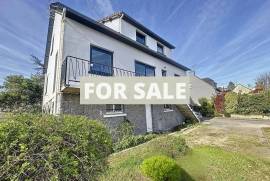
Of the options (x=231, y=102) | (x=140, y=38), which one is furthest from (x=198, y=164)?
(x=231, y=102)

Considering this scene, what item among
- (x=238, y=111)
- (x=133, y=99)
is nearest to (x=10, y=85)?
(x=133, y=99)

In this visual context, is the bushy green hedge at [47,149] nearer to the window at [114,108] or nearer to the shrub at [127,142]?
the shrub at [127,142]

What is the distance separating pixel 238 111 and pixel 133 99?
69.0 feet

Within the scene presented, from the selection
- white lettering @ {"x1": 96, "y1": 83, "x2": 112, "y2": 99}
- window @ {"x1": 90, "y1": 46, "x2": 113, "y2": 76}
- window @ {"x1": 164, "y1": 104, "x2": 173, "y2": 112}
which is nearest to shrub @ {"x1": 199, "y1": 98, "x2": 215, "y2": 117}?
window @ {"x1": 164, "y1": 104, "x2": 173, "y2": 112}

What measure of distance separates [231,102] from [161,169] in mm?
24504

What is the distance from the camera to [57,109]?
8.41 m

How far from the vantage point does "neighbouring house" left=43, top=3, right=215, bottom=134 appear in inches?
355

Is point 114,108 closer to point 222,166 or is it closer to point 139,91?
point 139,91

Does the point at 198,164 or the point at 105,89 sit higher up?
the point at 105,89

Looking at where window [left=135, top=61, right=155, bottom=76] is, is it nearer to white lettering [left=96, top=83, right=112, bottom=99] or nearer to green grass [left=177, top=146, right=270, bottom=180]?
white lettering [left=96, top=83, right=112, bottom=99]

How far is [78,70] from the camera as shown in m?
9.33

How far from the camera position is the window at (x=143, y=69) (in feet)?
45.8

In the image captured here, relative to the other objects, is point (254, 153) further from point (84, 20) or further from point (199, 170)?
point (84, 20)

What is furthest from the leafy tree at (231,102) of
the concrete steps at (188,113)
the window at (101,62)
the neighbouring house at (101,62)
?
the window at (101,62)
